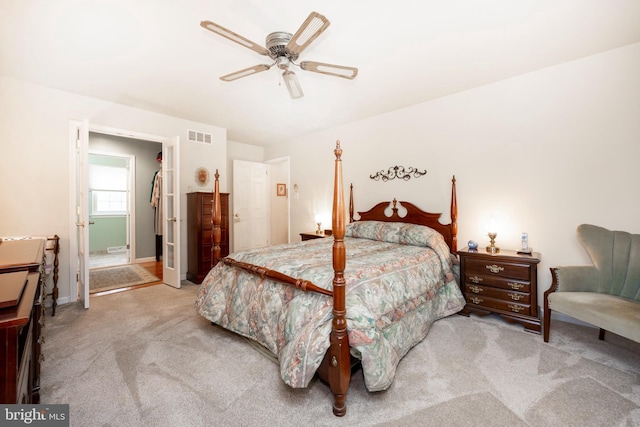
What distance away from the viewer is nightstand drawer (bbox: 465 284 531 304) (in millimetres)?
2648

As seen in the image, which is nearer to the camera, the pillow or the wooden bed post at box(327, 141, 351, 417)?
the wooden bed post at box(327, 141, 351, 417)

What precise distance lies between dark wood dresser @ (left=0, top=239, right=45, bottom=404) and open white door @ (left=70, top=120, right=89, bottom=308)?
1420mm

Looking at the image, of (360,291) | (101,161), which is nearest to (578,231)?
(360,291)

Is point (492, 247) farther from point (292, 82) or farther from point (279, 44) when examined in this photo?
point (279, 44)

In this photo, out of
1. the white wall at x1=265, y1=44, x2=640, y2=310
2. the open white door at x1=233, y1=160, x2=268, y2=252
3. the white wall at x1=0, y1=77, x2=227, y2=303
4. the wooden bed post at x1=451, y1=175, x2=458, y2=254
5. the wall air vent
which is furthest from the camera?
the open white door at x1=233, y1=160, x2=268, y2=252

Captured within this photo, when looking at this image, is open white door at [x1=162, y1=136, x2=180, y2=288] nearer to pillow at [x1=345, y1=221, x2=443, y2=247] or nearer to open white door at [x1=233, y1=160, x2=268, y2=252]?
open white door at [x1=233, y1=160, x2=268, y2=252]

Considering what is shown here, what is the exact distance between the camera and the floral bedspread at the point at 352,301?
1.65 m

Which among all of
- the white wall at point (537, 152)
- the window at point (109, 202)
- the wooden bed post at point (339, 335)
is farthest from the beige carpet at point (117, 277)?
the white wall at point (537, 152)

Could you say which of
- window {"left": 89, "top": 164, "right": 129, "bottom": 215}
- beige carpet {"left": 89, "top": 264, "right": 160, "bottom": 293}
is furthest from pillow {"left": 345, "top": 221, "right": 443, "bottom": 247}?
window {"left": 89, "top": 164, "right": 129, "bottom": 215}

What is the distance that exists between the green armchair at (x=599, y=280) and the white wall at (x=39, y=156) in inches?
200

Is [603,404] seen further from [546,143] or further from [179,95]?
[179,95]

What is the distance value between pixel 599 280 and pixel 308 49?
10.3 feet

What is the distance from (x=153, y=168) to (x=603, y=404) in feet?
23.4

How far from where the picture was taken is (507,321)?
9.09 ft
